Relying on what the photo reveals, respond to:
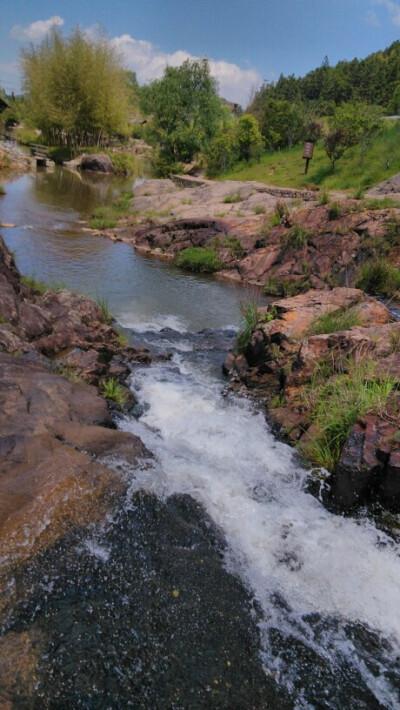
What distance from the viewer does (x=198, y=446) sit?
5.93m

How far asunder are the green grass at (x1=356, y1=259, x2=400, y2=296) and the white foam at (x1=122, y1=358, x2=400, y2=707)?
26.5 ft

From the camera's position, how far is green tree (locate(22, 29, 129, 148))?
4706cm

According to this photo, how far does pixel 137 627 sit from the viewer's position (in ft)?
10.2

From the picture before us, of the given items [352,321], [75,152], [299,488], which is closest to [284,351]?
[352,321]

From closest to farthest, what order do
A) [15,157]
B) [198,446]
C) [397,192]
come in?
[198,446] < [397,192] < [15,157]

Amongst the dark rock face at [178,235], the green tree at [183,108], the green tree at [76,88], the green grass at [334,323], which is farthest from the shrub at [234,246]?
the green tree at [76,88]

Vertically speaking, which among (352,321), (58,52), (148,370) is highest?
(58,52)

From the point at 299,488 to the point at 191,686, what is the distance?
8.58 feet

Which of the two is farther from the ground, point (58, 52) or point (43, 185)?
point (58, 52)

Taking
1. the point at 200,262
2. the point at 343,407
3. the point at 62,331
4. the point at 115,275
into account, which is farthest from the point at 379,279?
the point at 62,331

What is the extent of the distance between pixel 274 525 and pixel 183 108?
164 ft

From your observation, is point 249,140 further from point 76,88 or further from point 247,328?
point 247,328

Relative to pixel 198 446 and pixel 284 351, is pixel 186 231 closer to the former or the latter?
pixel 284 351

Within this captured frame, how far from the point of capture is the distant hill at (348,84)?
6053 cm
